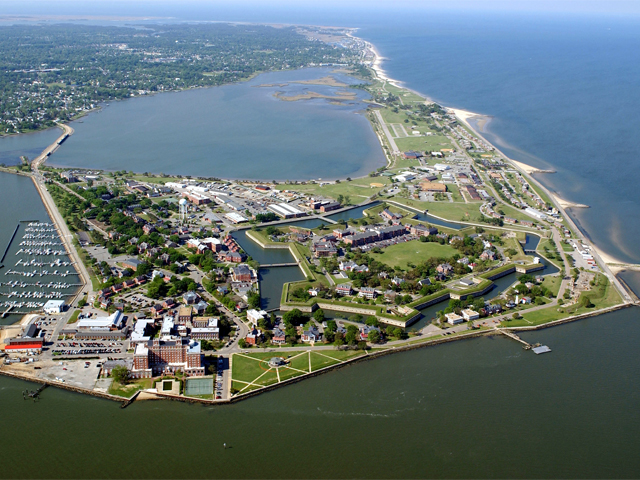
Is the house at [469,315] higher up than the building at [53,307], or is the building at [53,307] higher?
the house at [469,315]

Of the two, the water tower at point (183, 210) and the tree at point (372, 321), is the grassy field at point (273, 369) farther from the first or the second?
the water tower at point (183, 210)

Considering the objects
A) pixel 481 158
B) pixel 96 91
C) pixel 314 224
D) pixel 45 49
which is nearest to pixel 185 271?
pixel 314 224

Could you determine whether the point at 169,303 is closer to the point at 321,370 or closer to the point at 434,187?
the point at 321,370

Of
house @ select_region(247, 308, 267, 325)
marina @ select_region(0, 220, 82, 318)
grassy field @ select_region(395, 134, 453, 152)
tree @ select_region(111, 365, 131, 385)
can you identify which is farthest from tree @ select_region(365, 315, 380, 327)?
grassy field @ select_region(395, 134, 453, 152)

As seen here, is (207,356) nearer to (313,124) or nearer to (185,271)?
(185,271)

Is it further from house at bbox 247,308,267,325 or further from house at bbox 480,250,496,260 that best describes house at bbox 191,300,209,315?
house at bbox 480,250,496,260

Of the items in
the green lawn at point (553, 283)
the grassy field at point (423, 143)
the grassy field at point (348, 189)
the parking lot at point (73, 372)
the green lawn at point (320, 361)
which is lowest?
the grassy field at point (423, 143)

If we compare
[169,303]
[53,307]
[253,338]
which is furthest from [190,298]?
[53,307]

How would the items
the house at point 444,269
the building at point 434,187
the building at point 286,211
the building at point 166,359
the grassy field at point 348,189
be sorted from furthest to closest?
1. the building at point 434,187
2. the grassy field at point 348,189
3. the building at point 286,211
4. the house at point 444,269
5. the building at point 166,359

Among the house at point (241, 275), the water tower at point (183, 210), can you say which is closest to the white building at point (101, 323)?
the house at point (241, 275)
